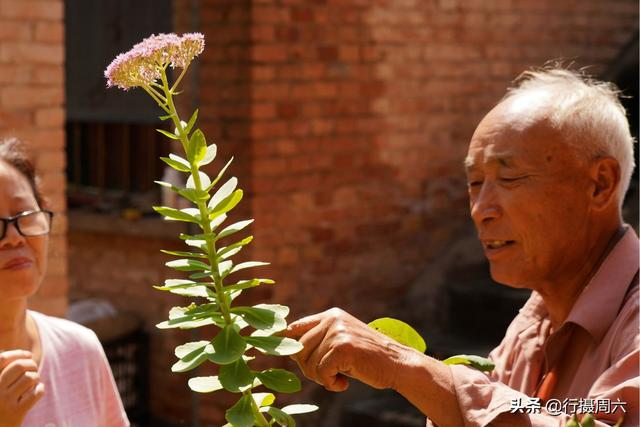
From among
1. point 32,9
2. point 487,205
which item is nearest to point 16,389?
point 487,205

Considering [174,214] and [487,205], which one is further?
[487,205]

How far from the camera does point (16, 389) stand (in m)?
1.81

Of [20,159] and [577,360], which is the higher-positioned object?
[20,159]

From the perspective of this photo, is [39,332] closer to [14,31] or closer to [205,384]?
[205,384]

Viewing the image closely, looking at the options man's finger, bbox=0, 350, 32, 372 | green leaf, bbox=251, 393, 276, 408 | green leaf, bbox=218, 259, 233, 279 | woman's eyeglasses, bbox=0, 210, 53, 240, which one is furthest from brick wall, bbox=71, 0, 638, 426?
green leaf, bbox=218, 259, 233, 279

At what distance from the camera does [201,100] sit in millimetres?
5539

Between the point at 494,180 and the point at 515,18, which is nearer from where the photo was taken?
the point at 494,180

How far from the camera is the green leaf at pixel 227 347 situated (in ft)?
4.48

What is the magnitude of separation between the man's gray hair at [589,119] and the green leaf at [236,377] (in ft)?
3.21

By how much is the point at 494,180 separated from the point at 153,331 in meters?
4.58

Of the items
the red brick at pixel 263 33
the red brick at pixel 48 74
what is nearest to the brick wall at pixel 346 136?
the red brick at pixel 263 33

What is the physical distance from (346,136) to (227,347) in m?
4.52

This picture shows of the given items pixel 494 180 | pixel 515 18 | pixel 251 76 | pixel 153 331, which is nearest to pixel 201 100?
pixel 251 76

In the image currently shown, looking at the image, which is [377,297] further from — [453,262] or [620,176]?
[620,176]
